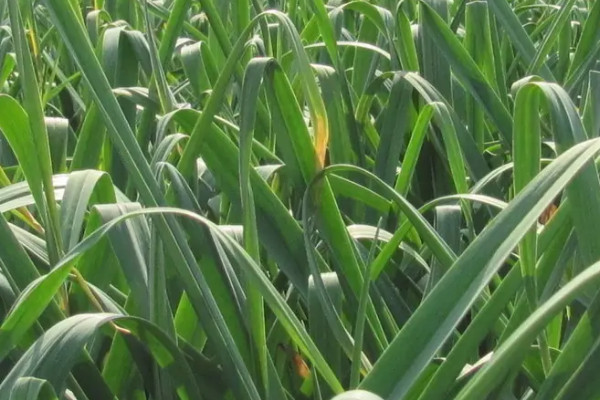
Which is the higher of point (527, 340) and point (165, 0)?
point (527, 340)

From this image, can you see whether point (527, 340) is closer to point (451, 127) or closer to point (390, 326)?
point (390, 326)

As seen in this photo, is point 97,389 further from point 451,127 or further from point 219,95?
point 451,127

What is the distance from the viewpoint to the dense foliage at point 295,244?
0.64 metres

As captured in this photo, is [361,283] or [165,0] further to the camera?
[165,0]

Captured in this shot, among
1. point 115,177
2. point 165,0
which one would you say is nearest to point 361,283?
point 115,177

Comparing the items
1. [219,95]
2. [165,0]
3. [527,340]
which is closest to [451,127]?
[219,95]

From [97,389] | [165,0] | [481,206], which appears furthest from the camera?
[165,0]

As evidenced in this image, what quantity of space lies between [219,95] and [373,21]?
0.54 metres

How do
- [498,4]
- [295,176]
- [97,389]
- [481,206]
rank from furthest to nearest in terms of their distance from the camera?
1. [498,4]
2. [481,206]
3. [295,176]
4. [97,389]

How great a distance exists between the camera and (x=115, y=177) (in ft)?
3.71

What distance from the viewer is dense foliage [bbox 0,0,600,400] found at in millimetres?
639

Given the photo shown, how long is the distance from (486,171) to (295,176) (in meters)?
0.25

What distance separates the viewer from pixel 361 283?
85 cm

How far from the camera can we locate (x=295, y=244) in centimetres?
88
